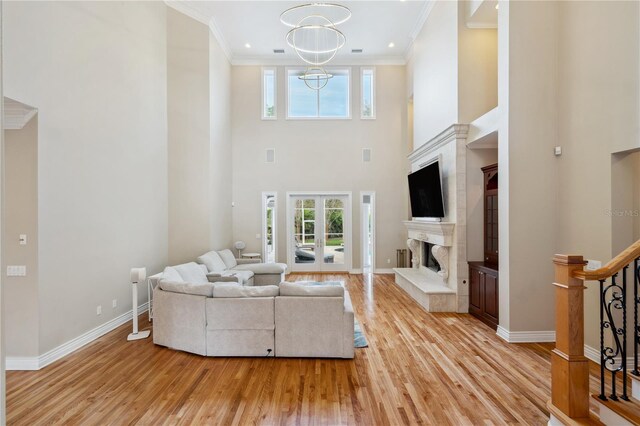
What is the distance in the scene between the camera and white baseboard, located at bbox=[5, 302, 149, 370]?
3.95 metres

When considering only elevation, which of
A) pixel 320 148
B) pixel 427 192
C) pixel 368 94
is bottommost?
pixel 427 192

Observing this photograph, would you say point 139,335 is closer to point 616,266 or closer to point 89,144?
point 89,144

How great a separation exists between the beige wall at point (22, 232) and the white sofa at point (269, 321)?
1687 mm

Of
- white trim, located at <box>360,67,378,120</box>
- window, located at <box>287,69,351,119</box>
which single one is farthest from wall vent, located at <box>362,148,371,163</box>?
window, located at <box>287,69,351,119</box>

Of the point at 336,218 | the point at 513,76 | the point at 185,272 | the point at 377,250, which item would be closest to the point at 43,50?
the point at 185,272

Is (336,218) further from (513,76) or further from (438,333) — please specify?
(513,76)

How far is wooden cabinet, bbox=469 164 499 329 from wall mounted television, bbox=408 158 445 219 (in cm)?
83

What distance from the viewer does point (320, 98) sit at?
10.5 meters

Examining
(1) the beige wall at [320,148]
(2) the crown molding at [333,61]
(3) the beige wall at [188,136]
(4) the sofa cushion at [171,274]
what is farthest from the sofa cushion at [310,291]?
(2) the crown molding at [333,61]

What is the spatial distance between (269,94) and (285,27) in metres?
2.26

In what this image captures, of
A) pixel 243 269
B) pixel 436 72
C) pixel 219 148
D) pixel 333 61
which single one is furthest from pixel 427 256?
pixel 333 61

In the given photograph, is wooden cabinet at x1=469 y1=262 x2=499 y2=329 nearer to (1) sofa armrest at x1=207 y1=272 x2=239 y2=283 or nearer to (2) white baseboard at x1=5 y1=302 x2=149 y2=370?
(1) sofa armrest at x1=207 y1=272 x2=239 y2=283

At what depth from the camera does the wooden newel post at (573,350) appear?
8.55 feet

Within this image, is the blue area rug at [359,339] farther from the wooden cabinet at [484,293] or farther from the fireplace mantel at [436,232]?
the fireplace mantel at [436,232]
